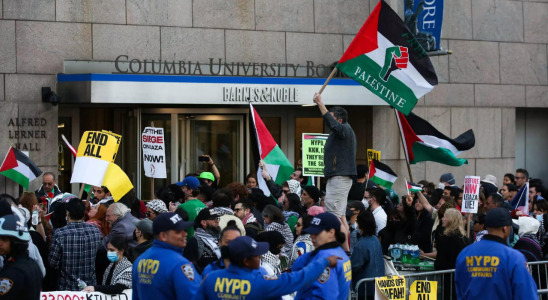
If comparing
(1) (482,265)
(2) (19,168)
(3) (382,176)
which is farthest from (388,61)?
(2) (19,168)

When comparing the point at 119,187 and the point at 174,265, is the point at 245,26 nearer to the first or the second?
the point at 119,187

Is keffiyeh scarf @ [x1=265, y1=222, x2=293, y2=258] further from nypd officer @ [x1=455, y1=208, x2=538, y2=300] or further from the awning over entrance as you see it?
the awning over entrance

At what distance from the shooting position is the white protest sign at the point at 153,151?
43.7 ft

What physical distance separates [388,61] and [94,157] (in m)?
4.45

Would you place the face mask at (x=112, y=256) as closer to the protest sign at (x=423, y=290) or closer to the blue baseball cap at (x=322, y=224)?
the blue baseball cap at (x=322, y=224)

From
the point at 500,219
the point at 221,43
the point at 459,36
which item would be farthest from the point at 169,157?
the point at 500,219

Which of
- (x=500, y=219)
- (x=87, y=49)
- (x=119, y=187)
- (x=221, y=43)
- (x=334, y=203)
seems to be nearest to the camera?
(x=500, y=219)

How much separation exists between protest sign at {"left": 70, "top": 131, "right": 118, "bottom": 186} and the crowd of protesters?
413mm

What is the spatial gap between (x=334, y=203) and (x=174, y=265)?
3.67m

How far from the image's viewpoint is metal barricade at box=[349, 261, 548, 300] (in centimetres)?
899

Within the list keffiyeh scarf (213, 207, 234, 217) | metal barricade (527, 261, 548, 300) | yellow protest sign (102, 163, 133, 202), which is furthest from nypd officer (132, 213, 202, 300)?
metal barricade (527, 261, 548, 300)

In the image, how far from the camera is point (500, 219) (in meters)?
6.81

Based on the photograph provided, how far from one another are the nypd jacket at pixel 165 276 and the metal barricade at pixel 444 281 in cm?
337

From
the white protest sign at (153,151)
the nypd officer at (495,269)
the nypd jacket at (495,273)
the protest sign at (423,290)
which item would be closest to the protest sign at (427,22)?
the white protest sign at (153,151)
